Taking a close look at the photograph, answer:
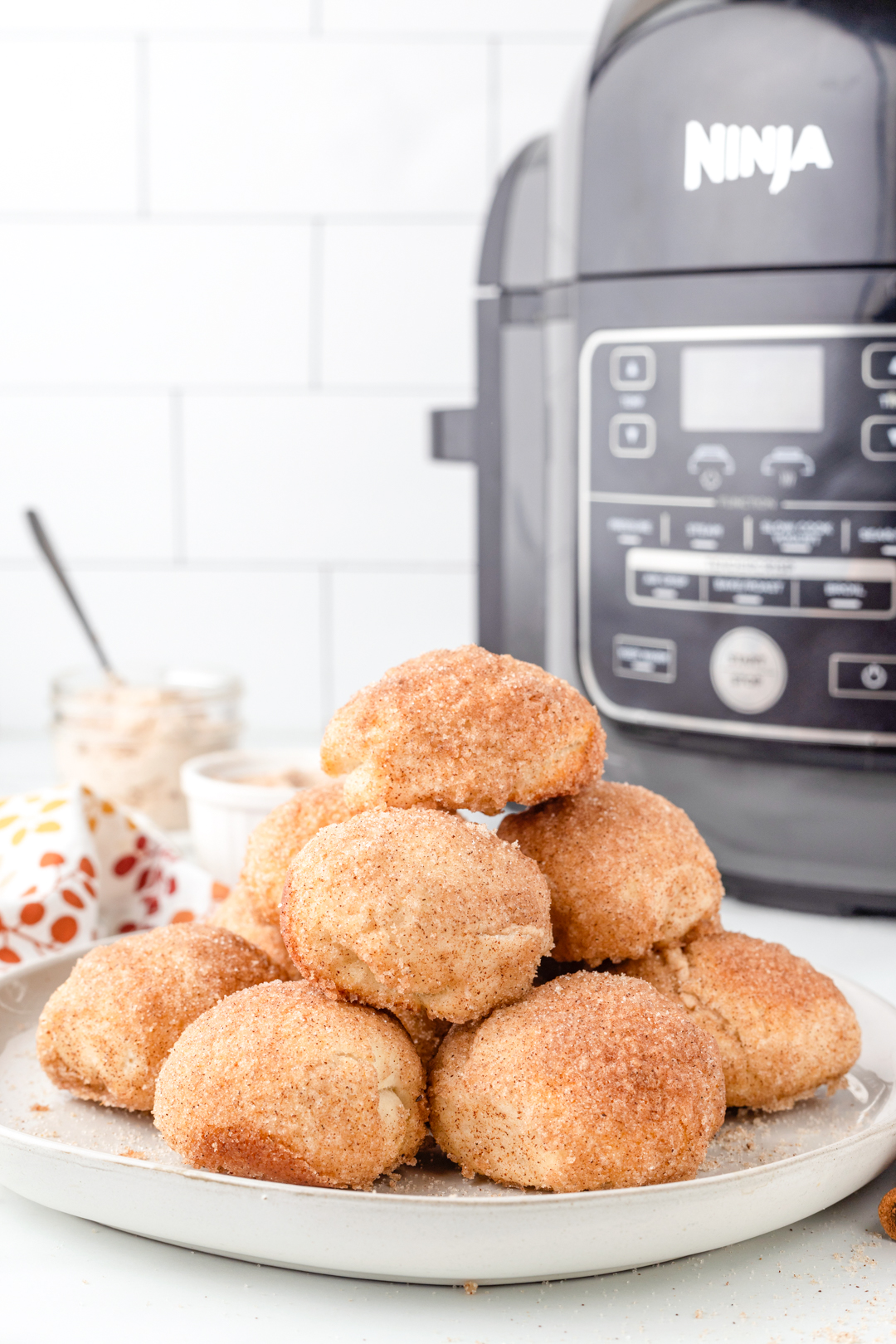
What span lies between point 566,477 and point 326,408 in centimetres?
55

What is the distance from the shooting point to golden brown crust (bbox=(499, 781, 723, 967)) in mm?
506

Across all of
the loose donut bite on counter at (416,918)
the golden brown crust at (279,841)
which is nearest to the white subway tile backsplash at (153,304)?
the golden brown crust at (279,841)

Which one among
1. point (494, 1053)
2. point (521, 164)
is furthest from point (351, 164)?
point (494, 1053)

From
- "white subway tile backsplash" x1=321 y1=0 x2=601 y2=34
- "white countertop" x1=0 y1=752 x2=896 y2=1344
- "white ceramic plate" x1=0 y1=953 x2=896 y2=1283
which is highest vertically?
"white subway tile backsplash" x1=321 y1=0 x2=601 y2=34

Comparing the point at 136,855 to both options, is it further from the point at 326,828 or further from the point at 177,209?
the point at 177,209

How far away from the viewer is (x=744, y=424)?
779 millimetres

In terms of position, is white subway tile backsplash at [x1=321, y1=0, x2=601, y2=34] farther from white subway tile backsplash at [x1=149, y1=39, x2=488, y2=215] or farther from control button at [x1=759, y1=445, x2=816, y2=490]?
control button at [x1=759, y1=445, x2=816, y2=490]

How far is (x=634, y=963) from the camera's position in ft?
1.74

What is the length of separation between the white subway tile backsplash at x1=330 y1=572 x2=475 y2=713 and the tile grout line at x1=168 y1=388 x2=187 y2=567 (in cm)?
16

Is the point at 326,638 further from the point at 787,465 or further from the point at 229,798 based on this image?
the point at 787,465

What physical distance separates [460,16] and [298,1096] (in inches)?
46.1

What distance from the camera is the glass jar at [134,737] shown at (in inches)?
41.5

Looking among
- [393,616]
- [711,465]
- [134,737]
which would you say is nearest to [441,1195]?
[711,465]

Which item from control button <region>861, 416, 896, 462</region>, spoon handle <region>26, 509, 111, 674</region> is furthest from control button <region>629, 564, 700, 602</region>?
spoon handle <region>26, 509, 111, 674</region>
